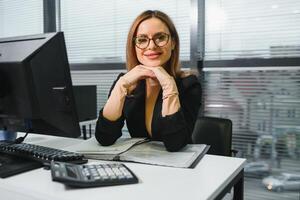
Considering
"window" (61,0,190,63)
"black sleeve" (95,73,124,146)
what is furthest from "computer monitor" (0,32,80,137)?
"window" (61,0,190,63)

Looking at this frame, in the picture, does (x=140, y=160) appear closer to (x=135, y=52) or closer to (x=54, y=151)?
(x=54, y=151)

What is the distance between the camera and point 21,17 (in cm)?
364

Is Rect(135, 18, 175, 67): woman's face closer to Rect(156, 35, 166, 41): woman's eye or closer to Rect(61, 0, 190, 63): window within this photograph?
Rect(156, 35, 166, 41): woman's eye

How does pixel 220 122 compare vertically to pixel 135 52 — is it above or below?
below

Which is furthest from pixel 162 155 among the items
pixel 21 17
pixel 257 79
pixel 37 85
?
pixel 21 17

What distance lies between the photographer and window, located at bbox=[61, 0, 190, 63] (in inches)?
112

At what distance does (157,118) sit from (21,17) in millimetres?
2952

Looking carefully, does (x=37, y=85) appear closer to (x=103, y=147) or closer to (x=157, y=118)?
(x=103, y=147)

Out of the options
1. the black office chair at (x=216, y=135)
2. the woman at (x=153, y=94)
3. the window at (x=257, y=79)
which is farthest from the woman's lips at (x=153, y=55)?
the window at (x=257, y=79)

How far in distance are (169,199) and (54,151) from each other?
0.52 metres

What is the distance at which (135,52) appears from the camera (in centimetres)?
145

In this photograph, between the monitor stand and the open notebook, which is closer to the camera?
the open notebook

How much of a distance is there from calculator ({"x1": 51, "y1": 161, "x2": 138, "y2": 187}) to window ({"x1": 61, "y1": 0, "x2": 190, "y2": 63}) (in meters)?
1.98

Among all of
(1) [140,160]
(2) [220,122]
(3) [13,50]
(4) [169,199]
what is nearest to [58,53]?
(3) [13,50]
